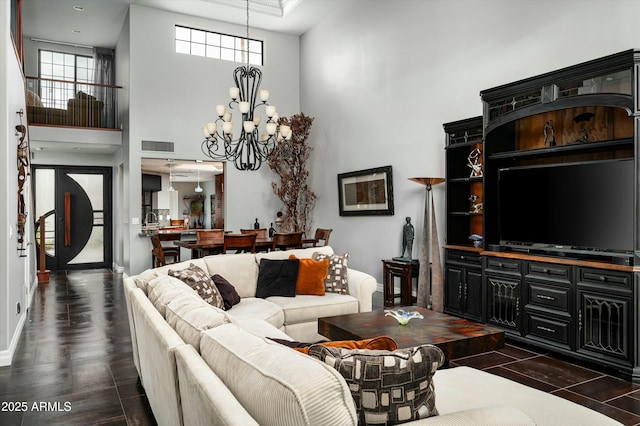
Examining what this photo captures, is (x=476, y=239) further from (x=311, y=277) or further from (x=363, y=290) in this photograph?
(x=311, y=277)

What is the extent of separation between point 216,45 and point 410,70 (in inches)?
173

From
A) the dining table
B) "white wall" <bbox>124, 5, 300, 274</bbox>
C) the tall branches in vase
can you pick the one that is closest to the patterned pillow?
the dining table

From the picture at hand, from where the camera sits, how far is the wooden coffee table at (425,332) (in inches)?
120

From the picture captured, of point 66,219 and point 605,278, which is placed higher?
point 66,219

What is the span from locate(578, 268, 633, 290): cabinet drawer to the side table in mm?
2319

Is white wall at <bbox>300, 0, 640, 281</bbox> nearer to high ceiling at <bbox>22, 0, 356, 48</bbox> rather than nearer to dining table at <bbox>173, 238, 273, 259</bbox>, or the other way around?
high ceiling at <bbox>22, 0, 356, 48</bbox>

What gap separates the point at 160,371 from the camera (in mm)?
2121

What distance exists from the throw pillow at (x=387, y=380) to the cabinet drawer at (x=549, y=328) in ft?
10.0

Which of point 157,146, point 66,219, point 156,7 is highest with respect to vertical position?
point 156,7

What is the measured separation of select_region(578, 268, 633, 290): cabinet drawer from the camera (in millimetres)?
3506

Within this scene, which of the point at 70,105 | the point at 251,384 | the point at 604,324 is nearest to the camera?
the point at 251,384

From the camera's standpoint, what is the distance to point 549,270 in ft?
13.4

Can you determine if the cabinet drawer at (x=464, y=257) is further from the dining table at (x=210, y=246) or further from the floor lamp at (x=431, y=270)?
the dining table at (x=210, y=246)


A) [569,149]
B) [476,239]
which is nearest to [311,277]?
[476,239]
